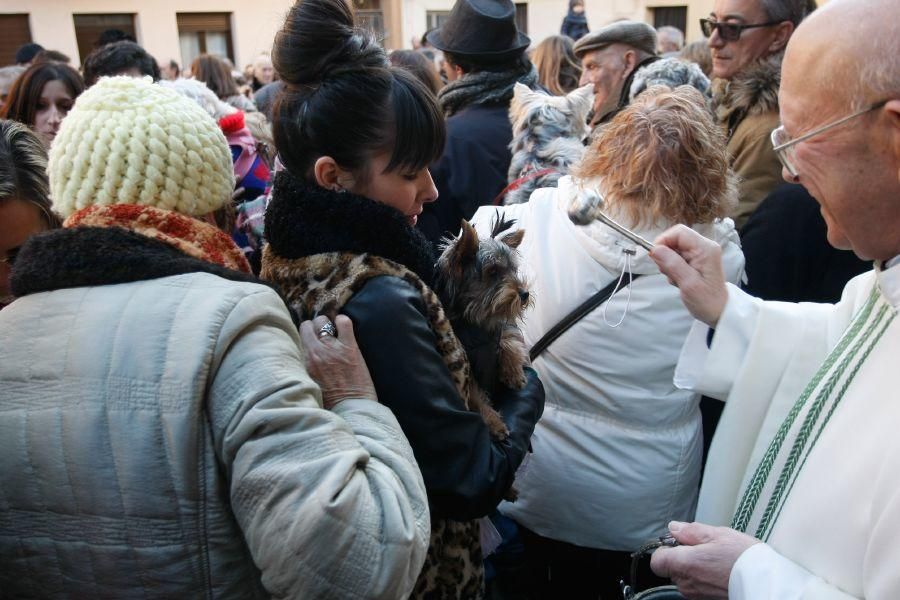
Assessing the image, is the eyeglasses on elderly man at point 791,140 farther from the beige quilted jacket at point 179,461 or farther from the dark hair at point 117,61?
the dark hair at point 117,61

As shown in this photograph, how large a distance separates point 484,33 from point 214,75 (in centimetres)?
336

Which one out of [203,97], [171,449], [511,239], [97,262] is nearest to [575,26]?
[203,97]

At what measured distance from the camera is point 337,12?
168 centimetres

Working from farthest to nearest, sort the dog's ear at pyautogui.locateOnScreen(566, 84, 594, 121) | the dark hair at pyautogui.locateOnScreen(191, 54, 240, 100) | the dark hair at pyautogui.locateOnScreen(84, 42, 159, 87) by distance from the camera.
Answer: the dark hair at pyautogui.locateOnScreen(191, 54, 240, 100) → the dark hair at pyautogui.locateOnScreen(84, 42, 159, 87) → the dog's ear at pyautogui.locateOnScreen(566, 84, 594, 121)

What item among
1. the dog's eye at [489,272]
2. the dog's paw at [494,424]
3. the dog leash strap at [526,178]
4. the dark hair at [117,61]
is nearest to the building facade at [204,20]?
the dark hair at [117,61]

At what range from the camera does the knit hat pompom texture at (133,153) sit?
54.8 inches

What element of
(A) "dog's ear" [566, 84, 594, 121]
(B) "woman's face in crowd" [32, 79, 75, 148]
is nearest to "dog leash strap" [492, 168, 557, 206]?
(A) "dog's ear" [566, 84, 594, 121]

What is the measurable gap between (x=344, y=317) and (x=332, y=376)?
0.12m

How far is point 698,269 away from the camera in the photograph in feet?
6.15

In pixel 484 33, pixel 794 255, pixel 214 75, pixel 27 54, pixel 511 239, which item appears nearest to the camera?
pixel 511 239

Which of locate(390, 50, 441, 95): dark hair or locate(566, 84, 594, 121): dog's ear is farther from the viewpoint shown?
locate(390, 50, 441, 95): dark hair

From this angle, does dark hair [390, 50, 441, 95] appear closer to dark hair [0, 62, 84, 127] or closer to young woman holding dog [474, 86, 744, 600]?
dark hair [0, 62, 84, 127]

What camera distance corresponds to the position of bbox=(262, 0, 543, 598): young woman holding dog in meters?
1.61

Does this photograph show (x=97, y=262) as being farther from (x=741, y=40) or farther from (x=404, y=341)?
(x=741, y=40)
